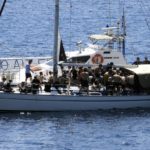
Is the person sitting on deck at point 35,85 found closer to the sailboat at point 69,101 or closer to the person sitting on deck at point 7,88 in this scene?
the sailboat at point 69,101

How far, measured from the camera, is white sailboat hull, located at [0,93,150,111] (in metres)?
84.9

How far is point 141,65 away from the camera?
90062 mm

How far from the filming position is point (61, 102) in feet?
280

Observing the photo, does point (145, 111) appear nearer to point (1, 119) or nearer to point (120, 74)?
point (120, 74)

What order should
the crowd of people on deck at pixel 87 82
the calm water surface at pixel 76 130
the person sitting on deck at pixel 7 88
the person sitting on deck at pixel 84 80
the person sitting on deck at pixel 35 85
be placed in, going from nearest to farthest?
the calm water surface at pixel 76 130, the person sitting on deck at pixel 7 88, the person sitting on deck at pixel 35 85, the crowd of people on deck at pixel 87 82, the person sitting on deck at pixel 84 80

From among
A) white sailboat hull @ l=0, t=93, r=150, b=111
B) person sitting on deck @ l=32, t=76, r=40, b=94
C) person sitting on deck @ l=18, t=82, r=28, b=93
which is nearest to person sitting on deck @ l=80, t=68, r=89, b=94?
white sailboat hull @ l=0, t=93, r=150, b=111

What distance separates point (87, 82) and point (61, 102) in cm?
231

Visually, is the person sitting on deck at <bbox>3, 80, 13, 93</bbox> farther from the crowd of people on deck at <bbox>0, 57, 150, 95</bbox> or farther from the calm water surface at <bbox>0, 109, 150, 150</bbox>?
the calm water surface at <bbox>0, 109, 150, 150</bbox>

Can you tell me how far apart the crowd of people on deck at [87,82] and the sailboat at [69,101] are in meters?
0.33

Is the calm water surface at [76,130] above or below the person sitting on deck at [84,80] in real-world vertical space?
below

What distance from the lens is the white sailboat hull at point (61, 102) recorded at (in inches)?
3342

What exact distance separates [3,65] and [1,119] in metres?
13.0

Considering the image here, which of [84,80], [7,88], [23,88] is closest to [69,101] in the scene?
[84,80]

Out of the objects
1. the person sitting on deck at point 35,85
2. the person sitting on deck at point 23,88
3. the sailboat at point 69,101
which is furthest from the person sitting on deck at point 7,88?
the person sitting on deck at point 35,85
